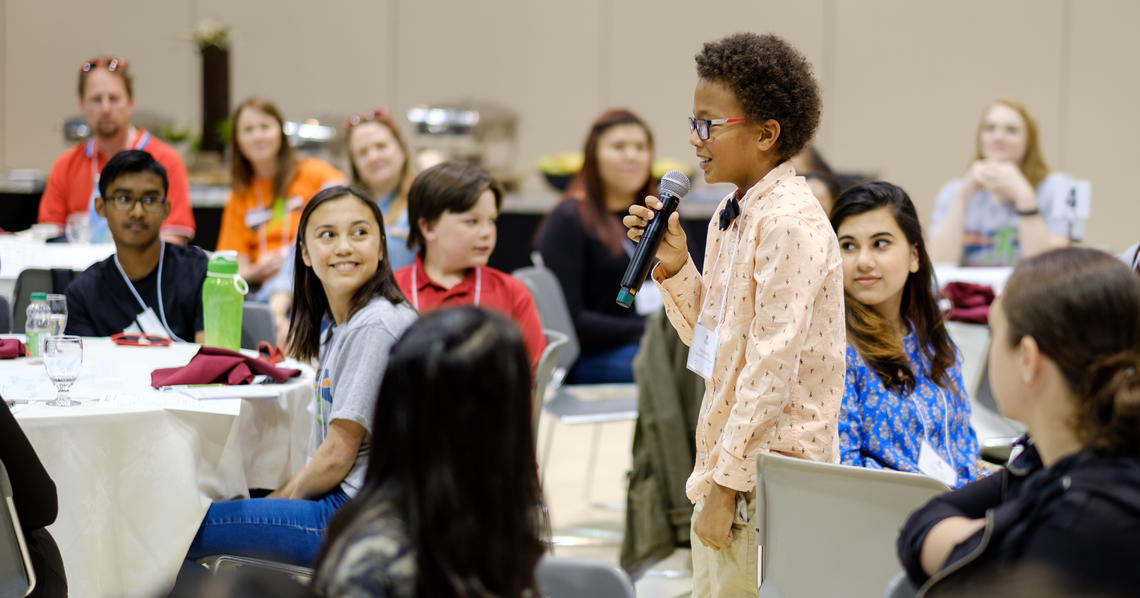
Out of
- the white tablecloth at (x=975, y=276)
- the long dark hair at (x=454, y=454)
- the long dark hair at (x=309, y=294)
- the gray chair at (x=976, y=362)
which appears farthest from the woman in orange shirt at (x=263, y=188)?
the long dark hair at (x=454, y=454)

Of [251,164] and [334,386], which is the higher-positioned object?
[251,164]

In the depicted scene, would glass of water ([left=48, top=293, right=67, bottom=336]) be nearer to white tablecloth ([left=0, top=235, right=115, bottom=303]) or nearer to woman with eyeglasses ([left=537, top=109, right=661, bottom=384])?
white tablecloth ([left=0, top=235, right=115, bottom=303])

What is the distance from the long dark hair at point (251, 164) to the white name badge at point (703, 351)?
10.9 feet

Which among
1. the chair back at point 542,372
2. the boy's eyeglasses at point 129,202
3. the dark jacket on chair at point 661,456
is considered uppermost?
the boy's eyeglasses at point 129,202

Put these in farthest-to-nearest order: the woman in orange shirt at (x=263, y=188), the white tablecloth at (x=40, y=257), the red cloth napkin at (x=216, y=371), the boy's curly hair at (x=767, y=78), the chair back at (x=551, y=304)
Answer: the woman in orange shirt at (x=263, y=188) < the chair back at (x=551, y=304) < the white tablecloth at (x=40, y=257) < the red cloth napkin at (x=216, y=371) < the boy's curly hair at (x=767, y=78)

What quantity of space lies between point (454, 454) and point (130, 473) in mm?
1364

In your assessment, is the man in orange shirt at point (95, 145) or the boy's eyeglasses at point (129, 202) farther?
the man in orange shirt at point (95, 145)

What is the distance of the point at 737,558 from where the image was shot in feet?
6.57

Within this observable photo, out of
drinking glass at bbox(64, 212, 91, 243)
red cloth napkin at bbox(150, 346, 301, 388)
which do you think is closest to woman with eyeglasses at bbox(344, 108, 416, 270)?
drinking glass at bbox(64, 212, 91, 243)

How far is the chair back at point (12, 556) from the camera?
1.93 metres

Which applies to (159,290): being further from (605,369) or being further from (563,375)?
(605,369)

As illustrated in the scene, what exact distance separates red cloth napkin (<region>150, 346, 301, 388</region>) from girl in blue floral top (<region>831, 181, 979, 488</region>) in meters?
1.31

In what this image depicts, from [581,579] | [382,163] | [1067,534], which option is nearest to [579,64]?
[382,163]

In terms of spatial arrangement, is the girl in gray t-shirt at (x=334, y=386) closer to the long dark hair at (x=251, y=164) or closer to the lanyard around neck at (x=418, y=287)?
the lanyard around neck at (x=418, y=287)
